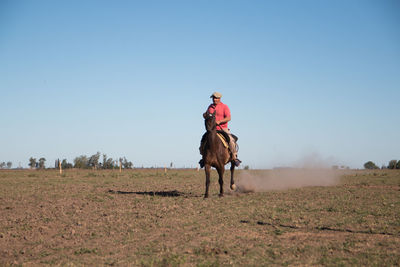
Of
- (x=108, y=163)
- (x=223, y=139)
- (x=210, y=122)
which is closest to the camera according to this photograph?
(x=210, y=122)

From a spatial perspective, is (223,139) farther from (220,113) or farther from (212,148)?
(220,113)

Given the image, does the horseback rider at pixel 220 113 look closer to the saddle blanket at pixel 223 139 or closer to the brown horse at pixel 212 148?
the saddle blanket at pixel 223 139

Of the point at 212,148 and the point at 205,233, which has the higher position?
the point at 212,148

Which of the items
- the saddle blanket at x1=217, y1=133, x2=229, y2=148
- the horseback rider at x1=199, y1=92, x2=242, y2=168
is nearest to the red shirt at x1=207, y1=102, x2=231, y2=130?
the horseback rider at x1=199, y1=92, x2=242, y2=168

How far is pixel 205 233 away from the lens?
27.8ft

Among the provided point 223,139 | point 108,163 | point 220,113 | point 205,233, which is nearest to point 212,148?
point 223,139

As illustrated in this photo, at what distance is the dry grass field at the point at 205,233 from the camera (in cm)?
665

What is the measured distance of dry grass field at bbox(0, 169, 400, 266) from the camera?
6.65 m

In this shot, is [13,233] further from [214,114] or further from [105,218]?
[214,114]

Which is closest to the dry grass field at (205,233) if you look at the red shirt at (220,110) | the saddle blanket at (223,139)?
the saddle blanket at (223,139)

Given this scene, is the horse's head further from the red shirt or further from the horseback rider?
the red shirt

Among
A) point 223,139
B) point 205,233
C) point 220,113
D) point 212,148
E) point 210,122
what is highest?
point 220,113

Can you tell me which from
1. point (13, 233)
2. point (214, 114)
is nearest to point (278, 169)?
point (214, 114)

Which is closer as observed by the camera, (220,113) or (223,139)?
(223,139)
